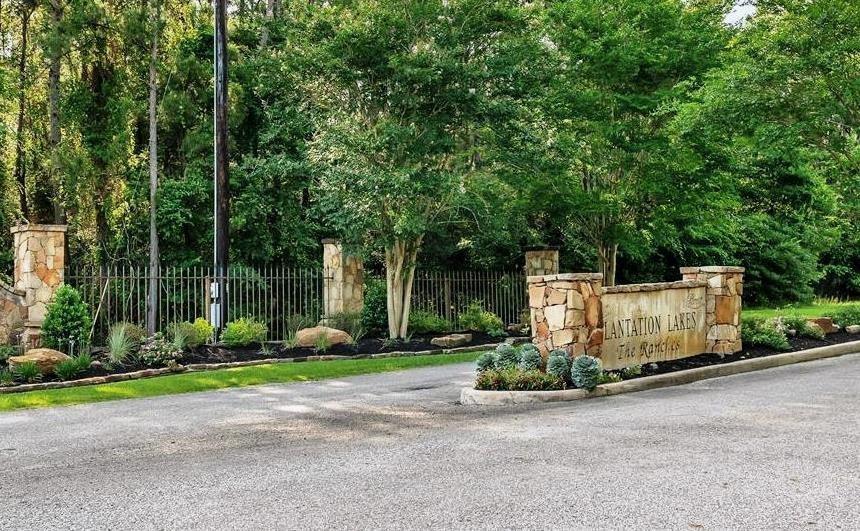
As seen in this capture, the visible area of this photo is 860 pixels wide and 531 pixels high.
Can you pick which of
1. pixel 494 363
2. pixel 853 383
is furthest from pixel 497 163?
pixel 853 383

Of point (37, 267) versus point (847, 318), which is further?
point (847, 318)

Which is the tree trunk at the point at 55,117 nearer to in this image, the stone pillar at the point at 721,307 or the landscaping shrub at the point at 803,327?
the stone pillar at the point at 721,307

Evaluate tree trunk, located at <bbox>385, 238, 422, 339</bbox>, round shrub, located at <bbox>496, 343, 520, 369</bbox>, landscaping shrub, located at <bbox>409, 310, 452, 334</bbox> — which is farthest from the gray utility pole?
round shrub, located at <bbox>496, 343, 520, 369</bbox>

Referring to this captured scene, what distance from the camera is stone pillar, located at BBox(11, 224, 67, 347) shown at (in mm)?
13836

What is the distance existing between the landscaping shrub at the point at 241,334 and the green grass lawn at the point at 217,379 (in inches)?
65.6

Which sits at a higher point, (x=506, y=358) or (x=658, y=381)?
(x=506, y=358)

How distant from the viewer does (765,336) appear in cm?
1362

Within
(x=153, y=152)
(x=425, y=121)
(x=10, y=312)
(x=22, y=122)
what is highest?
(x=22, y=122)

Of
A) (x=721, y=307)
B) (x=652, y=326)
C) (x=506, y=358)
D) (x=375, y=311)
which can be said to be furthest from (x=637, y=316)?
(x=375, y=311)

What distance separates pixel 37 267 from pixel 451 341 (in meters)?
8.12

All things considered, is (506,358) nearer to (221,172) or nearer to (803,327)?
(803,327)

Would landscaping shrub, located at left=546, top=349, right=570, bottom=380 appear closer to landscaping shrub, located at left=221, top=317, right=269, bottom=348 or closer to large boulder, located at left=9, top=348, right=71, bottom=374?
landscaping shrub, located at left=221, top=317, right=269, bottom=348

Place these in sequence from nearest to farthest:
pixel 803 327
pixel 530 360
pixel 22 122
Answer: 1. pixel 530 360
2. pixel 803 327
3. pixel 22 122

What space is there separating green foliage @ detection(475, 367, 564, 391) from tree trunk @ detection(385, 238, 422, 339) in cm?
740
